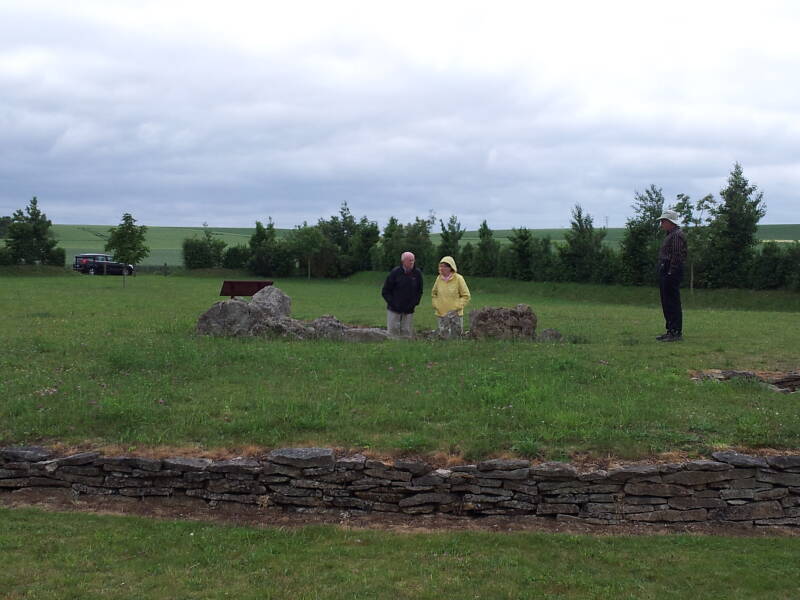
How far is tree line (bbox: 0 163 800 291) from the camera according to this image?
3828cm

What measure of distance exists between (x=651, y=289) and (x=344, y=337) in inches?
1189

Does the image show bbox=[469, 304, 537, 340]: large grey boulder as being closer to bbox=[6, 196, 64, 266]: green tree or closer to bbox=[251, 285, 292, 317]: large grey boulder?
bbox=[251, 285, 292, 317]: large grey boulder

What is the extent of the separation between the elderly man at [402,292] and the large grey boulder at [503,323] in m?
1.45

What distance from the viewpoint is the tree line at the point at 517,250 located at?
38.3 m

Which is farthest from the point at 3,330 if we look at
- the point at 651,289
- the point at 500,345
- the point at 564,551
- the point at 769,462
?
the point at 651,289

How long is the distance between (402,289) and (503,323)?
7.89ft

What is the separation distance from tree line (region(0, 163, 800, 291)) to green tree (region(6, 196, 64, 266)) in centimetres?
8

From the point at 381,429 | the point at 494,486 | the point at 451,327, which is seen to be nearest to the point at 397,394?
the point at 381,429

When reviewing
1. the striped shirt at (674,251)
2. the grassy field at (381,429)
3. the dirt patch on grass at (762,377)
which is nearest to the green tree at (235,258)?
the grassy field at (381,429)

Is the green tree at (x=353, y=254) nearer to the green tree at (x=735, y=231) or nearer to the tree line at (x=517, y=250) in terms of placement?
the tree line at (x=517, y=250)

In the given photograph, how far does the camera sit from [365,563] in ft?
21.3

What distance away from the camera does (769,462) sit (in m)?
7.77

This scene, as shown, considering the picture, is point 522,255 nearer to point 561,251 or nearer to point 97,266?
point 561,251

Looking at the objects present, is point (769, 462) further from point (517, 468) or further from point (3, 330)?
point (3, 330)
